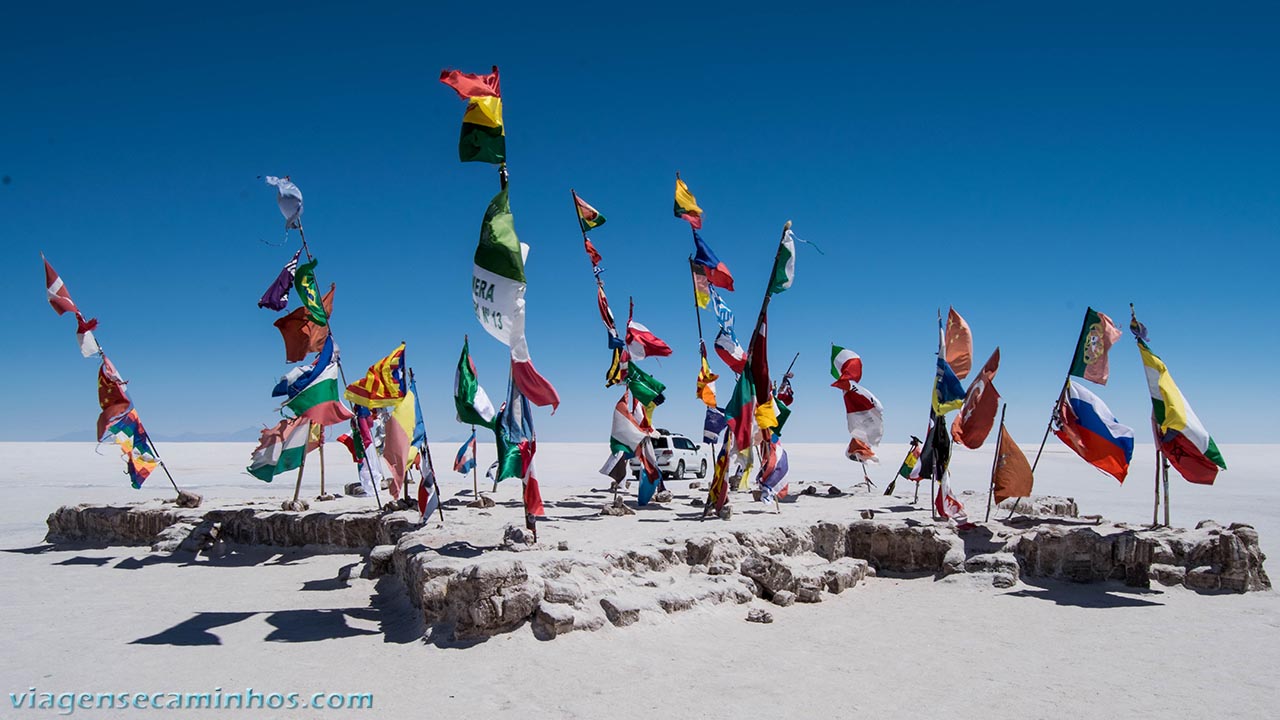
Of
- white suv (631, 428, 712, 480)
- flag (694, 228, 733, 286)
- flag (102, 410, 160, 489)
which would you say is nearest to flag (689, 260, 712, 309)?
flag (694, 228, 733, 286)

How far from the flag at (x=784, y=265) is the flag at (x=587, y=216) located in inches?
147

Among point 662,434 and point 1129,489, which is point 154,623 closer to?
point 662,434

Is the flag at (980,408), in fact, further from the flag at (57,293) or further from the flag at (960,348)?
the flag at (57,293)

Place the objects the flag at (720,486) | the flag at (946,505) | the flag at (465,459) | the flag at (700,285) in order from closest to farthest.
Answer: the flag at (720,486) → the flag at (946,505) → the flag at (700,285) → the flag at (465,459)

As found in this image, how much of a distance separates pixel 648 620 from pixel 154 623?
691cm

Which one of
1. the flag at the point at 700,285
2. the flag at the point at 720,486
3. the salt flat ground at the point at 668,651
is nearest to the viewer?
the salt flat ground at the point at 668,651

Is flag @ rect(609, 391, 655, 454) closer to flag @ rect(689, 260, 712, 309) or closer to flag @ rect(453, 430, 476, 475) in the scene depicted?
flag @ rect(689, 260, 712, 309)

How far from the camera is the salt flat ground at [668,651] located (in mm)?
7477

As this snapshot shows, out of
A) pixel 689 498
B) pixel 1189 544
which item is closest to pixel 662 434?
pixel 689 498

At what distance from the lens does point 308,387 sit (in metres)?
14.2

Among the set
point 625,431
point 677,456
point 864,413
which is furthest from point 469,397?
point 677,456

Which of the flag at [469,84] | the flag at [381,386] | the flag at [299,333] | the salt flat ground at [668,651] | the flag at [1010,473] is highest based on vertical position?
the flag at [469,84]

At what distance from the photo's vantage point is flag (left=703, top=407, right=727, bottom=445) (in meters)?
16.6

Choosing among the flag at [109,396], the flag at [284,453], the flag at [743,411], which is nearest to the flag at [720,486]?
the flag at [743,411]
